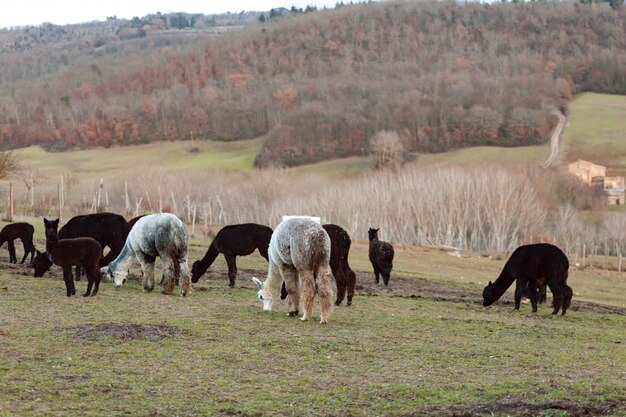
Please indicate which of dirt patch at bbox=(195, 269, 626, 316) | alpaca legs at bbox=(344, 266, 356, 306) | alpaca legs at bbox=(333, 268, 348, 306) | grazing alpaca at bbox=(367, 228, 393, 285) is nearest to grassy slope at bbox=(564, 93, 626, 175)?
dirt patch at bbox=(195, 269, 626, 316)

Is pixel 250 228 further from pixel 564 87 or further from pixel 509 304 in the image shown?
pixel 564 87

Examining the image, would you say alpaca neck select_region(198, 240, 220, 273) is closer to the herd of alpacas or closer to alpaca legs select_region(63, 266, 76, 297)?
the herd of alpacas

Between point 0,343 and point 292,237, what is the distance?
20.4 feet

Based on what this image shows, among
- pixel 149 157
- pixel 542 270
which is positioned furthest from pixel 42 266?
pixel 149 157

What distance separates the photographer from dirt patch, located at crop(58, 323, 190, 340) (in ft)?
56.2

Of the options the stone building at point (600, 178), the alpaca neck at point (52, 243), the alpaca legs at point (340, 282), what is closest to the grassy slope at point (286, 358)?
the alpaca legs at point (340, 282)

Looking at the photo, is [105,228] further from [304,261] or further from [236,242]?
[304,261]

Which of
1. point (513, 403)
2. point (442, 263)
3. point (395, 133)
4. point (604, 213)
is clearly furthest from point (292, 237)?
point (395, 133)

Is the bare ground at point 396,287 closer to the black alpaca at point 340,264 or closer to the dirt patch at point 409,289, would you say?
the dirt patch at point 409,289

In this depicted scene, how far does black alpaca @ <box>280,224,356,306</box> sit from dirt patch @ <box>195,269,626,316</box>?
3.09 metres

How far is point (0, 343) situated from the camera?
52.5ft

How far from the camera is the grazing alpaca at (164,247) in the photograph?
77.3 feet

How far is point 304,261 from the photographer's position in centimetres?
1986

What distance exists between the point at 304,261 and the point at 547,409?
774 cm
